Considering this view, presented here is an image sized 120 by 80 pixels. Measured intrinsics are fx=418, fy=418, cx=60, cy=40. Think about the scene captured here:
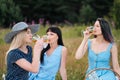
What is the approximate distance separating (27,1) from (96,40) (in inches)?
719

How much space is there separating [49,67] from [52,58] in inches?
4.9

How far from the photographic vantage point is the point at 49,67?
5.20 m

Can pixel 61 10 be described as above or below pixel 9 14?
below

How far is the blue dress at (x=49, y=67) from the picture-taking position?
16.9 ft

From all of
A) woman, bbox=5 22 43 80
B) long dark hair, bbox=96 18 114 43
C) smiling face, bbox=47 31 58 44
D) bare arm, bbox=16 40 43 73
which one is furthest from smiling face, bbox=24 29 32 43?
long dark hair, bbox=96 18 114 43

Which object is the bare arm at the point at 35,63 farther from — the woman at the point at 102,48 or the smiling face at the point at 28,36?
the woman at the point at 102,48

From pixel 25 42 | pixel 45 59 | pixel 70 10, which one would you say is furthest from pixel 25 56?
pixel 70 10

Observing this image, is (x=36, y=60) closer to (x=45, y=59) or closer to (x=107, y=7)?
(x=45, y=59)

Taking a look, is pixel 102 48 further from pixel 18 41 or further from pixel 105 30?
pixel 18 41

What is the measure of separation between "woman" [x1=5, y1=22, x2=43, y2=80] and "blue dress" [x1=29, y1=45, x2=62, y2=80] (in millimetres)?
559

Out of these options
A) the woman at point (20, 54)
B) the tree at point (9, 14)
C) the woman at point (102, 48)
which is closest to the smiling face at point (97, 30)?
the woman at point (102, 48)

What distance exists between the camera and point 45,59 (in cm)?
526

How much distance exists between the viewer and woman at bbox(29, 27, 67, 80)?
517 centimetres

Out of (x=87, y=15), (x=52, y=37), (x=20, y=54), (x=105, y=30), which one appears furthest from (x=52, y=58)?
(x=87, y=15)
